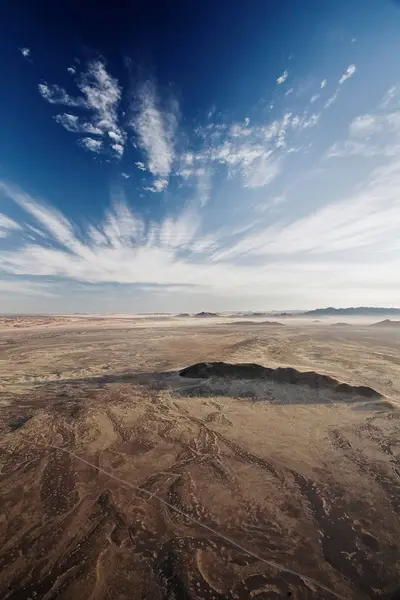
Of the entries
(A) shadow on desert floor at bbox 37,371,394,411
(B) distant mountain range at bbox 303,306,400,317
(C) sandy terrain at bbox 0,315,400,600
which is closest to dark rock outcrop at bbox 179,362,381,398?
(A) shadow on desert floor at bbox 37,371,394,411

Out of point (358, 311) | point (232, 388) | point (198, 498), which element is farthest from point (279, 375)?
point (358, 311)

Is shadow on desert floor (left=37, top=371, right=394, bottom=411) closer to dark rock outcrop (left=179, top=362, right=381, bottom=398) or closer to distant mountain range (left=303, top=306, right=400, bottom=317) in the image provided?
dark rock outcrop (left=179, top=362, right=381, bottom=398)

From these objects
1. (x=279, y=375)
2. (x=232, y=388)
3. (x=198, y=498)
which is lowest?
(x=198, y=498)

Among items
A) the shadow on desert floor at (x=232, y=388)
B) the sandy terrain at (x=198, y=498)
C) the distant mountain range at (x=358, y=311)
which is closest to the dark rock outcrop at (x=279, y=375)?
the shadow on desert floor at (x=232, y=388)

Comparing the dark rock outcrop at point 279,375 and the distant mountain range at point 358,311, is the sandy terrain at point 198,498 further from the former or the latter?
the distant mountain range at point 358,311

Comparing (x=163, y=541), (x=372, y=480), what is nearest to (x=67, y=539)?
(x=163, y=541)

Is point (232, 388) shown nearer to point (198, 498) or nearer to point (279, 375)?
point (279, 375)

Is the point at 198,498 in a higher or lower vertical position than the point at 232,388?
lower

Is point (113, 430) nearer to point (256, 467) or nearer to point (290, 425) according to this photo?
point (256, 467)
